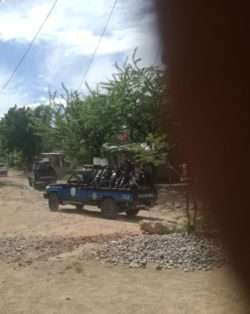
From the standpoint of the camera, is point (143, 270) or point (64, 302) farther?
point (143, 270)

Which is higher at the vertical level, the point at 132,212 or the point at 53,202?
the point at 53,202

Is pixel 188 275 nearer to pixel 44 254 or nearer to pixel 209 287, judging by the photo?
pixel 209 287

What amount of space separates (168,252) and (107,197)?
31.8 feet

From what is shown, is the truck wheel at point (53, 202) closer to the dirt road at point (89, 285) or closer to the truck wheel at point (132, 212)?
the truck wheel at point (132, 212)

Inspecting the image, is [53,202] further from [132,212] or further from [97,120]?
[97,120]

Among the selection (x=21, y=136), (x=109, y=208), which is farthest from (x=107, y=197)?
(x=21, y=136)

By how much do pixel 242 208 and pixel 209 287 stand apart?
1519 mm

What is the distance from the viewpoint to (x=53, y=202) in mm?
22609

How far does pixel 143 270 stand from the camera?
940 cm

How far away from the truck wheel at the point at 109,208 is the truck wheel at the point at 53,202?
295 cm

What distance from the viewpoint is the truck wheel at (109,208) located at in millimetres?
19653

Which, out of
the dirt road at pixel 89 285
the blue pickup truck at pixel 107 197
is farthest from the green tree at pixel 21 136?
the dirt road at pixel 89 285

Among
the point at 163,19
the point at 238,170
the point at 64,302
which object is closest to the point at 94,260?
the point at 64,302

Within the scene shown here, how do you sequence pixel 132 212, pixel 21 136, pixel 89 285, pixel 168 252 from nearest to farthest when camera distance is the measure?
pixel 89 285
pixel 168 252
pixel 132 212
pixel 21 136
